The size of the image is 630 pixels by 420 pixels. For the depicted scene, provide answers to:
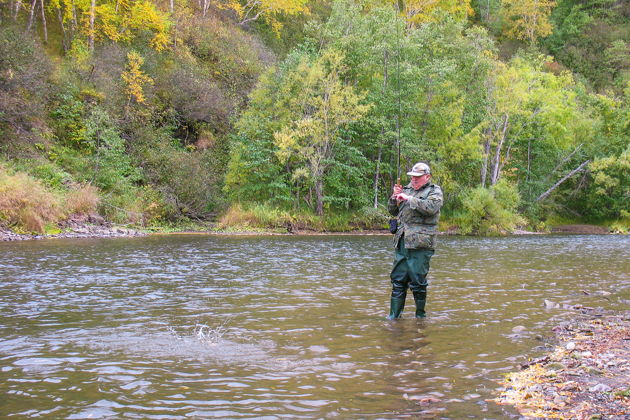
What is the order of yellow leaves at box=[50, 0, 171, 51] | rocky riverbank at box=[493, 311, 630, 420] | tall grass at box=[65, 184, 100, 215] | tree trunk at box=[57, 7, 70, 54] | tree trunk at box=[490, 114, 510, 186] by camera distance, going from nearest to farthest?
rocky riverbank at box=[493, 311, 630, 420], tall grass at box=[65, 184, 100, 215], yellow leaves at box=[50, 0, 171, 51], tree trunk at box=[490, 114, 510, 186], tree trunk at box=[57, 7, 70, 54]

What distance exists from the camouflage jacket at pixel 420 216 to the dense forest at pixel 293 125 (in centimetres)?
2040

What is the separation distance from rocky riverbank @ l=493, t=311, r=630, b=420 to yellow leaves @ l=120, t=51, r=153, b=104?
31.7 metres

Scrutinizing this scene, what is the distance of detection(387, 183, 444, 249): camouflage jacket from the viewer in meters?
8.23

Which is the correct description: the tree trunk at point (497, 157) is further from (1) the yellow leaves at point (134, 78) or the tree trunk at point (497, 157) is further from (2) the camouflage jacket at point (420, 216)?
(2) the camouflage jacket at point (420, 216)

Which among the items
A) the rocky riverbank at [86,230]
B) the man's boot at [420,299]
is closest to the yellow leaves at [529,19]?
the rocky riverbank at [86,230]

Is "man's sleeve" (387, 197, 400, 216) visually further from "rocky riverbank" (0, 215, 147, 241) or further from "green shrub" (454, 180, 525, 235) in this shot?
"green shrub" (454, 180, 525, 235)

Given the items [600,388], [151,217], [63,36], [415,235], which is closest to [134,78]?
[63,36]

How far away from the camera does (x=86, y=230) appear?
80.3ft

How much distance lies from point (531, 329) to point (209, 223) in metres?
24.7

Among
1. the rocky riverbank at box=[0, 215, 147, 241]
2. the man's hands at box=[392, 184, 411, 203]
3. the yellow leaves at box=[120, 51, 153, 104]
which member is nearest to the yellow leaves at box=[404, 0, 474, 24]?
the yellow leaves at box=[120, 51, 153, 104]

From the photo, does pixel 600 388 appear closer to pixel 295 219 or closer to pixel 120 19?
pixel 295 219

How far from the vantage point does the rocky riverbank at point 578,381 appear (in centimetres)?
450

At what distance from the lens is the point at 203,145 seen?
37031 millimetres

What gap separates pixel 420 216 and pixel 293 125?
25902mm
